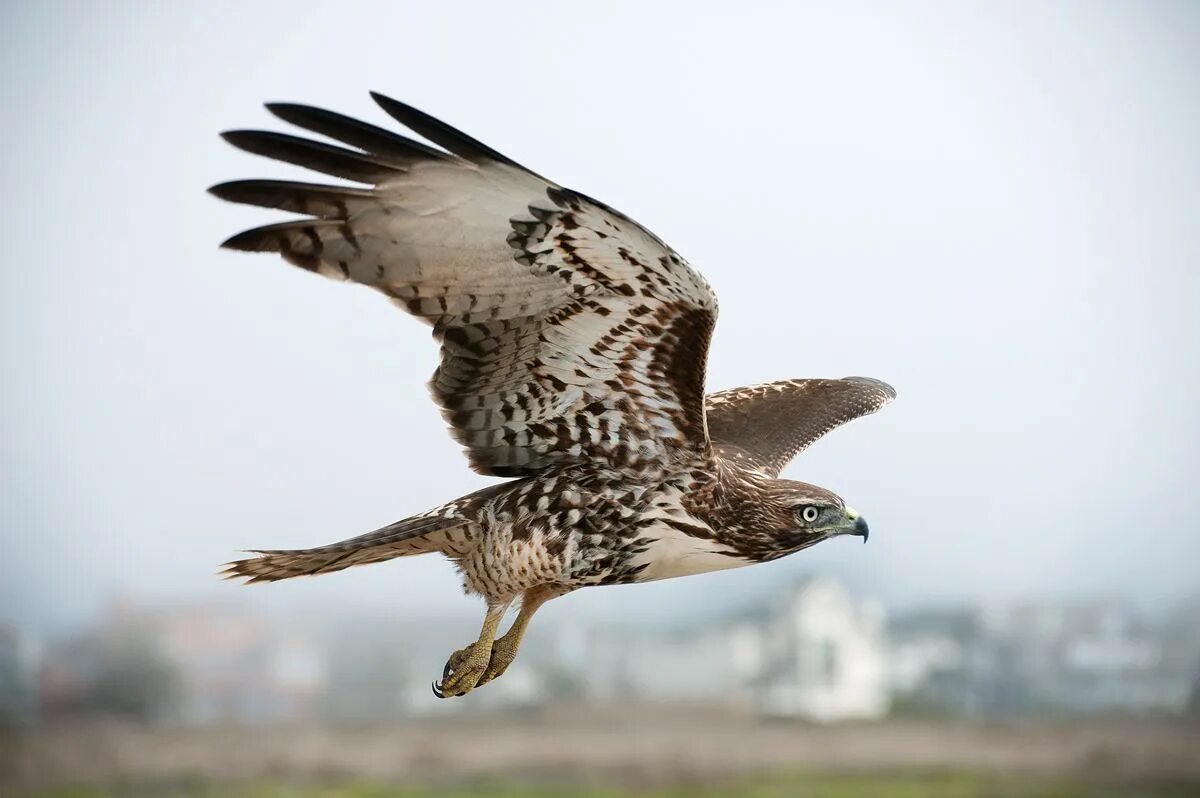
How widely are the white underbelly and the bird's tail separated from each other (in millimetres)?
516

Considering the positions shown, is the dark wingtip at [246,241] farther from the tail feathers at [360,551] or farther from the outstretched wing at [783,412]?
the outstretched wing at [783,412]

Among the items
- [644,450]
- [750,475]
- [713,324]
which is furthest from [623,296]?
[750,475]

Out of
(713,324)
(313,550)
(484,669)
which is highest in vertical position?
(713,324)

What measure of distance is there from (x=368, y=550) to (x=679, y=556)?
829mm

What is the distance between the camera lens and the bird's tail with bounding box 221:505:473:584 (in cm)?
359

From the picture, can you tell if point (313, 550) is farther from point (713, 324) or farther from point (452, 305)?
point (713, 324)

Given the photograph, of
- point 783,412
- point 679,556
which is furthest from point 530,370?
point 783,412

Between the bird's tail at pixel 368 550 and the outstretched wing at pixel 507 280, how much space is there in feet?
0.69

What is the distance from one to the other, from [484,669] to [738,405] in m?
1.32

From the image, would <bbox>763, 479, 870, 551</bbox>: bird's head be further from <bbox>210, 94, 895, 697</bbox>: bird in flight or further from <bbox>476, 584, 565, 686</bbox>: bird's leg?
<bbox>476, 584, 565, 686</bbox>: bird's leg

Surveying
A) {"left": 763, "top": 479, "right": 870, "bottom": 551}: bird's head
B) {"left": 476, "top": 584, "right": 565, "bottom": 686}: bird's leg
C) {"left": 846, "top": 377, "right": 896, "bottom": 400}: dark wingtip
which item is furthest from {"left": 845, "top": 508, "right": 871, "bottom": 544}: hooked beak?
{"left": 846, "top": 377, "right": 896, "bottom": 400}: dark wingtip

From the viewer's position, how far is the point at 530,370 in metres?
3.59

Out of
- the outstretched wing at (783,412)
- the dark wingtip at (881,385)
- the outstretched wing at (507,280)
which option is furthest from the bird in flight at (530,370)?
the dark wingtip at (881,385)

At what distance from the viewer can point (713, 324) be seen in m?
3.36
